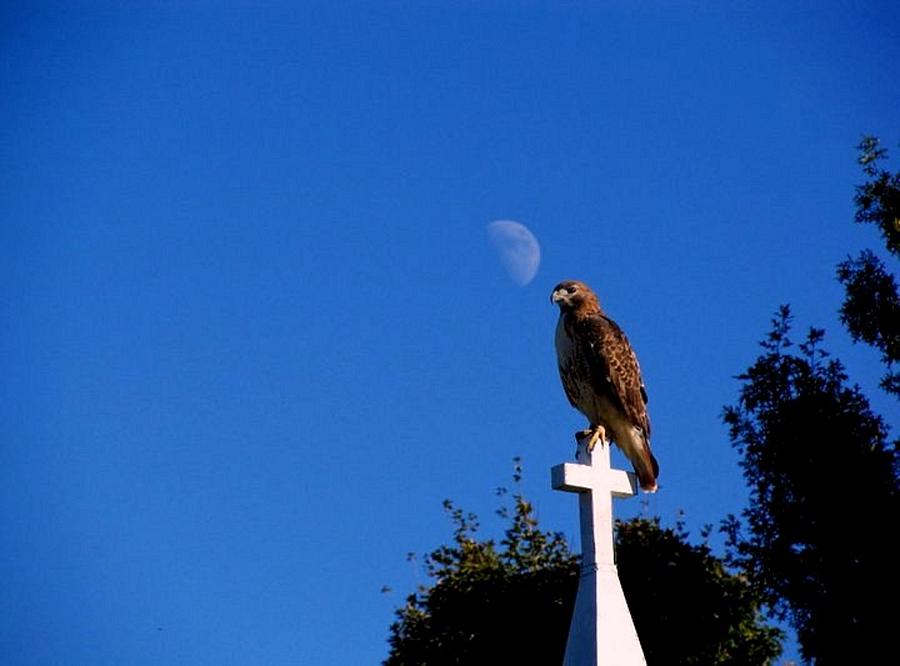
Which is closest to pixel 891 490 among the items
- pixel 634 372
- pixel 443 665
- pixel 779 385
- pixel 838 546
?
pixel 838 546

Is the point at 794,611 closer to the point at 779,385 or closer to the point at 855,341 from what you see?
the point at 779,385

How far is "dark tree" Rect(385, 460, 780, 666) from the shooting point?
1734cm

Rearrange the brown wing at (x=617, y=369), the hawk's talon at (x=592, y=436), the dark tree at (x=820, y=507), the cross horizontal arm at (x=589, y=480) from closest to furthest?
the cross horizontal arm at (x=589, y=480) → the hawk's talon at (x=592, y=436) → the brown wing at (x=617, y=369) → the dark tree at (x=820, y=507)

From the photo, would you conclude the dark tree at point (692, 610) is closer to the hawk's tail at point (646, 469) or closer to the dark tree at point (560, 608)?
the dark tree at point (560, 608)

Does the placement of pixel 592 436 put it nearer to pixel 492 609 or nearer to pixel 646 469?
pixel 646 469

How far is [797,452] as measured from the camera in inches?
668

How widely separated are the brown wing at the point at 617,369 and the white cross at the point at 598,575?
584 millimetres

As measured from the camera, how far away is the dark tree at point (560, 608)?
17.3 metres

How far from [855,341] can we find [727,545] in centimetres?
477

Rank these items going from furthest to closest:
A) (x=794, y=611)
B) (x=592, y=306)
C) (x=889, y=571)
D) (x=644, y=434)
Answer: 1. (x=794, y=611)
2. (x=889, y=571)
3. (x=592, y=306)
4. (x=644, y=434)

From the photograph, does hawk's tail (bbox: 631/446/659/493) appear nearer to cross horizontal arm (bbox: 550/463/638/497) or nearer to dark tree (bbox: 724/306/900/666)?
cross horizontal arm (bbox: 550/463/638/497)

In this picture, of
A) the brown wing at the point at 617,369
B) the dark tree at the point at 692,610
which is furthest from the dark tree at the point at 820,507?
the brown wing at the point at 617,369

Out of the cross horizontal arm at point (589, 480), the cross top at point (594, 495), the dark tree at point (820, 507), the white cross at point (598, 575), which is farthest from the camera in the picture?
the dark tree at point (820, 507)

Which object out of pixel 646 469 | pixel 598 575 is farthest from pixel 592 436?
pixel 598 575
